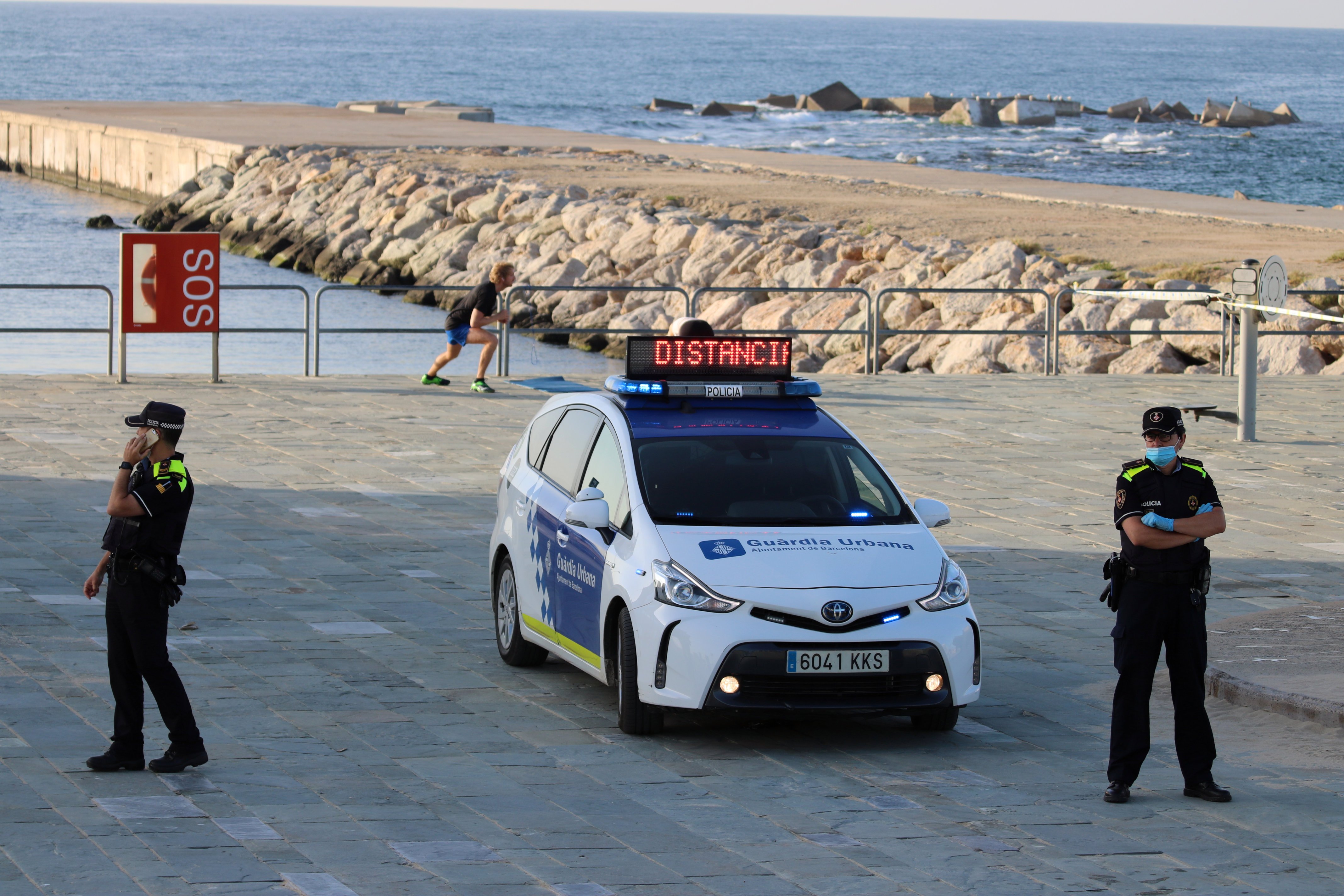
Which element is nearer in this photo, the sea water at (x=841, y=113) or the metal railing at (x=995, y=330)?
the metal railing at (x=995, y=330)

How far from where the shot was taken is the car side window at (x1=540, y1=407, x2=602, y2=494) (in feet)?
31.3

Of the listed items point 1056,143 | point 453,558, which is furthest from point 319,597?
point 1056,143

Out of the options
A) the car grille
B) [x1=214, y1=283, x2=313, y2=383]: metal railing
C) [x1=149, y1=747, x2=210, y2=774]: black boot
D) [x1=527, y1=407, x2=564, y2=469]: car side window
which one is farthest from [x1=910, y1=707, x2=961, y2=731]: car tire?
[x1=214, y1=283, x2=313, y2=383]: metal railing

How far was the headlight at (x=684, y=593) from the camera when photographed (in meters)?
8.18

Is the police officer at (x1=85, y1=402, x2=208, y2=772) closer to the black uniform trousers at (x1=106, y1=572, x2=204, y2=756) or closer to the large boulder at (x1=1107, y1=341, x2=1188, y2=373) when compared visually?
the black uniform trousers at (x1=106, y1=572, x2=204, y2=756)

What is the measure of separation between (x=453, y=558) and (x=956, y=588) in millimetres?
5220

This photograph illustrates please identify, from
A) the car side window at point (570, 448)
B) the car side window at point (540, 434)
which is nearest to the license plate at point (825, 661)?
the car side window at point (570, 448)

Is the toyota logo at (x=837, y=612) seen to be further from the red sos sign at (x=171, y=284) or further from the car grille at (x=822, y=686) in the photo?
the red sos sign at (x=171, y=284)

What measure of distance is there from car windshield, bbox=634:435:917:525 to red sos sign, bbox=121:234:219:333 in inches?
518

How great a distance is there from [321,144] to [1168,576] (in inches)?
2169

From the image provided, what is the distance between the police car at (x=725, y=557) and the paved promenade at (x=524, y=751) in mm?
321

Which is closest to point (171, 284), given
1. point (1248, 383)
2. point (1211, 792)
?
point (1248, 383)

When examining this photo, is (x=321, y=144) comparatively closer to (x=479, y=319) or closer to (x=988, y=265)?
(x=988, y=265)

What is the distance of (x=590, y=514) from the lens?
8656mm
